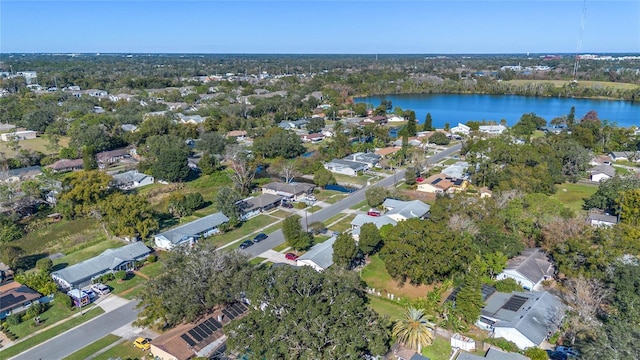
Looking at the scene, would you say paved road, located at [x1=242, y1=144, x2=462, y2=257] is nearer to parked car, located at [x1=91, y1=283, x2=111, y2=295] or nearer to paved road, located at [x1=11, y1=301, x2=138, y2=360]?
paved road, located at [x1=11, y1=301, x2=138, y2=360]

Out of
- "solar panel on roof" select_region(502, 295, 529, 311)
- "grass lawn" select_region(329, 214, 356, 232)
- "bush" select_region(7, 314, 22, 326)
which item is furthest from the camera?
"grass lawn" select_region(329, 214, 356, 232)

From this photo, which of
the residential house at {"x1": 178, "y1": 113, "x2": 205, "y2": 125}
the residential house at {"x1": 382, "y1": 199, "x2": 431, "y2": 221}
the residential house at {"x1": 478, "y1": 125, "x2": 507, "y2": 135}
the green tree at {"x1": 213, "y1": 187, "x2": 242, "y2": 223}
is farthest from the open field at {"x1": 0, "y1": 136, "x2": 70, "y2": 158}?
the residential house at {"x1": 478, "y1": 125, "x2": 507, "y2": 135}

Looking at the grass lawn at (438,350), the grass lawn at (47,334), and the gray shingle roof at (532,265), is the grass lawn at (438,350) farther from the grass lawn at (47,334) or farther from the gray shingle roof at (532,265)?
the grass lawn at (47,334)

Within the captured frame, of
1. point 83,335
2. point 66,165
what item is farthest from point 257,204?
point 66,165

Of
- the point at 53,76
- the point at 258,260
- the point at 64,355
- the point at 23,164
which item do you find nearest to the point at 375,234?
the point at 258,260

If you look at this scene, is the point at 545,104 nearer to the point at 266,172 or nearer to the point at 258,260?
the point at 266,172
